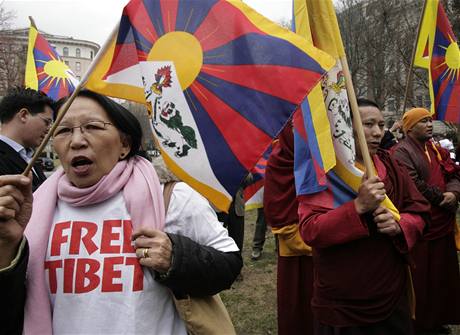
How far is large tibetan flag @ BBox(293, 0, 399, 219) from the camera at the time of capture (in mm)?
2039

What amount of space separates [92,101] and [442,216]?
11.5ft

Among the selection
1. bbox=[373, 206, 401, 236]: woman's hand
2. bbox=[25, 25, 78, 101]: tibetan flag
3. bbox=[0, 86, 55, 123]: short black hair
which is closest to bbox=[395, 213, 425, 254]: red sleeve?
bbox=[373, 206, 401, 236]: woman's hand

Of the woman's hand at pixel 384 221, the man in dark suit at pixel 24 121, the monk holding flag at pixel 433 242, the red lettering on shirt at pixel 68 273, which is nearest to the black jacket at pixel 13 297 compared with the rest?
the red lettering on shirt at pixel 68 273

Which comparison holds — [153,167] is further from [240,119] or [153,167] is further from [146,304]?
[146,304]

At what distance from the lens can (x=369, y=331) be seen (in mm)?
2230

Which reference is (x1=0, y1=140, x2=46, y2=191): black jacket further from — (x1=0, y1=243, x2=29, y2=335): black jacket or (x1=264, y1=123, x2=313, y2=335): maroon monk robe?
(x1=264, y1=123, x2=313, y2=335): maroon monk robe

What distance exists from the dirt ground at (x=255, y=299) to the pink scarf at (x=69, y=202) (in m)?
2.82

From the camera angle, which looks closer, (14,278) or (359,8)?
(14,278)

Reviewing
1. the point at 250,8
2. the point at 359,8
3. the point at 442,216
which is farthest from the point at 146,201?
the point at 359,8

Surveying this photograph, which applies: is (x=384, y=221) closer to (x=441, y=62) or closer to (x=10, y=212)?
(x=10, y=212)

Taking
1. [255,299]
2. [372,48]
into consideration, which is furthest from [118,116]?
[372,48]

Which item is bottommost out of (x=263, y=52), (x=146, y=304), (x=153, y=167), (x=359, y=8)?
(x=146, y=304)

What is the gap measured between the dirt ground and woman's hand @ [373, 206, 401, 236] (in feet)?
7.53

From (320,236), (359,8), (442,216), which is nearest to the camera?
(320,236)
